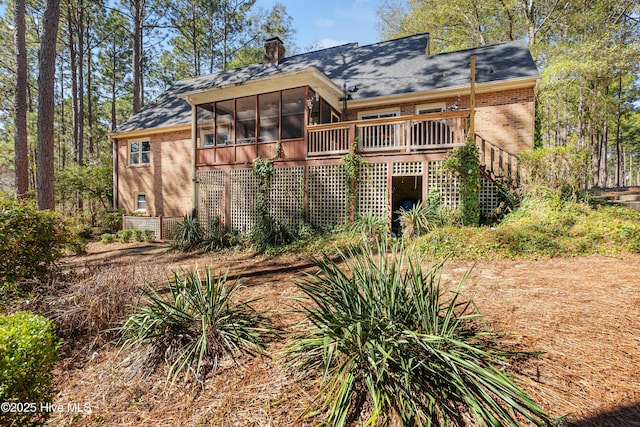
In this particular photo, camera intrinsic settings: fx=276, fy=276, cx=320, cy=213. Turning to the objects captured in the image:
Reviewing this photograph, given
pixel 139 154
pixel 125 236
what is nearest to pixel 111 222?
pixel 125 236

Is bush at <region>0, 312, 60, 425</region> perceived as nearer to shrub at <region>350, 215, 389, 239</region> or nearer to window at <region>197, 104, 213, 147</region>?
shrub at <region>350, 215, 389, 239</region>

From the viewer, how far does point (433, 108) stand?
10609 mm

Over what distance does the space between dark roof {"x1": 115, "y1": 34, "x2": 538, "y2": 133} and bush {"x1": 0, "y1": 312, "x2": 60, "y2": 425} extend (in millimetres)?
10228

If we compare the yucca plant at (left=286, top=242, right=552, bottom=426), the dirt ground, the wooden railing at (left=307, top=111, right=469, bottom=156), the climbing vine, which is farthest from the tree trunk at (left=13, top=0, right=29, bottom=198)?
the yucca plant at (left=286, top=242, right=552, bottom=426)

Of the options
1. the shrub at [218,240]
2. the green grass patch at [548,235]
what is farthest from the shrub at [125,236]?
the green grass patch at [548,235]

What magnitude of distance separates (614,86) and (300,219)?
2961 cm

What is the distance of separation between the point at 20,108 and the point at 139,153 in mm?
5377

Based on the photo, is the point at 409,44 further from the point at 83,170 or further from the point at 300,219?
the point at 83,170

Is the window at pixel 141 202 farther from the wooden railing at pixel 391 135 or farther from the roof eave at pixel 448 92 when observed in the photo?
the roof eave at pixel 448 92

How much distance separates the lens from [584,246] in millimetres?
5492

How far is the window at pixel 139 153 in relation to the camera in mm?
15480

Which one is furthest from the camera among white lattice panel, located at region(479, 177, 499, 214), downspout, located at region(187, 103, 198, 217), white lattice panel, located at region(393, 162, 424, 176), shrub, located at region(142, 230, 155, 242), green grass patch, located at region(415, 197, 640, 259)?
shrub, located at region(142, 230, 155, 242)

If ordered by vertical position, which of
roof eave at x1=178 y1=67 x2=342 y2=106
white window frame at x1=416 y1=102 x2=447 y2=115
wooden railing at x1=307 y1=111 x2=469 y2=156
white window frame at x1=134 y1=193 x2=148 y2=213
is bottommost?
white window frame at x1=134 y1=193 x2=148 y2=213

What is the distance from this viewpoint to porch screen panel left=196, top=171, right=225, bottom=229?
11.2 metres
